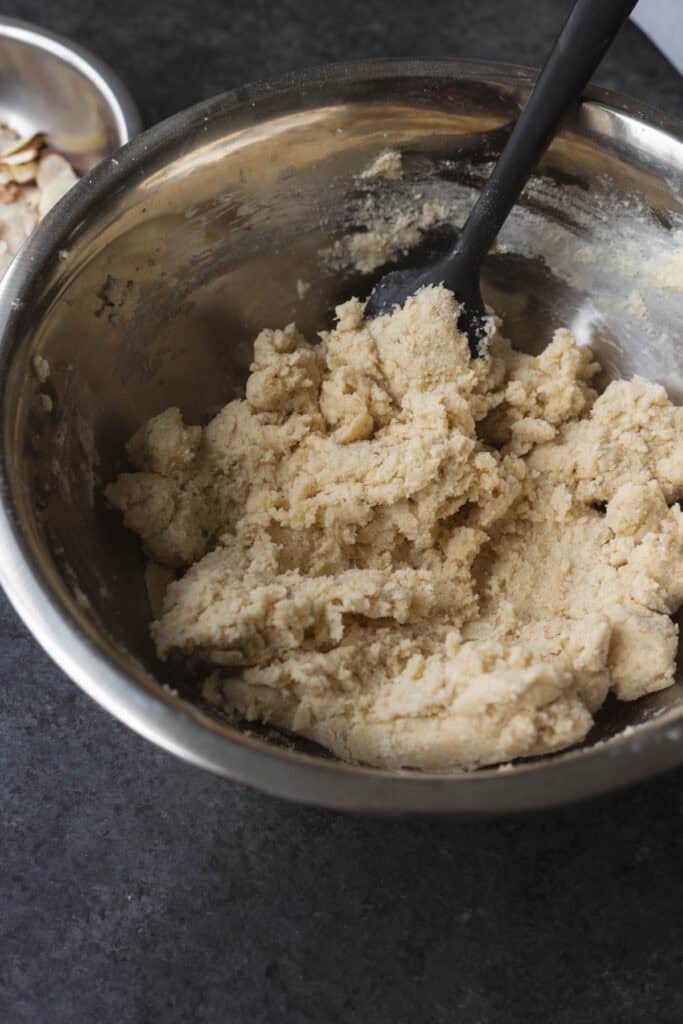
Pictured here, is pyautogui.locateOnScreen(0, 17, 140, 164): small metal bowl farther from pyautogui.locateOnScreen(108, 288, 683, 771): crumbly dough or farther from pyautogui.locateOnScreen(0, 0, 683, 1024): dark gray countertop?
pyautogui.locateOnScreen(0, 0, 683, 1024): dark gray countertop

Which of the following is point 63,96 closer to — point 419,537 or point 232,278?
point 232,278

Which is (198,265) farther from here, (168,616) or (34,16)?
(34,16)

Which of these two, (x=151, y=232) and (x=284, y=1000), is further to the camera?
(x=151, y=232)

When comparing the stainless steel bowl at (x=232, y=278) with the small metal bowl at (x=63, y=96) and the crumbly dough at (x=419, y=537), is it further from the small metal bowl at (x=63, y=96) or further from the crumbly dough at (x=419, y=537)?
the small metal bowl at (x=63, y=96)

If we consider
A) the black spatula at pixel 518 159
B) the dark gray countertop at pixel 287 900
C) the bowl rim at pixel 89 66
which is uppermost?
A: the black spatula at pixel 518 159

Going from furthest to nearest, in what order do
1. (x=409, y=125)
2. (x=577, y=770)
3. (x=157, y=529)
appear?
(x=409, y=125)
(x=157, y=529)
(x=577, y=770)

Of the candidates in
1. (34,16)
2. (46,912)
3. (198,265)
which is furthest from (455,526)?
(34,16)

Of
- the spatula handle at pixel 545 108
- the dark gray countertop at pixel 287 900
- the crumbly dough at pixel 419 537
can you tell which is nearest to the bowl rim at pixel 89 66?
the crumbly dough at pixel 419 537
